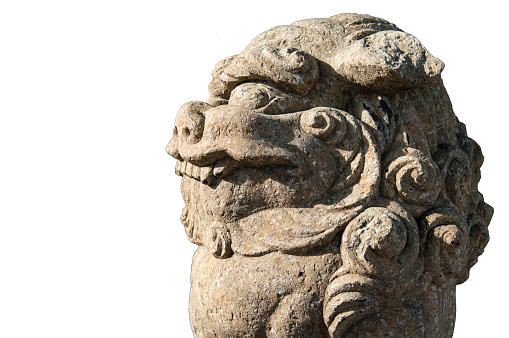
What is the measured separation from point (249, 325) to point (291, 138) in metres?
0.99

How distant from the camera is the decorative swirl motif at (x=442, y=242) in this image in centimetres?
500

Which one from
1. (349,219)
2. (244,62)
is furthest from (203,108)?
(349,219)

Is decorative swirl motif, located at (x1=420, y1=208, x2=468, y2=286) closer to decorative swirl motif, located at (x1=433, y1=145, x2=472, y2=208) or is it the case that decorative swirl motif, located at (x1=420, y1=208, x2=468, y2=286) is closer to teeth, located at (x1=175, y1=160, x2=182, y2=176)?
decorative swirl motif, located at (x1=433, y1=145, x2=472, y2=208)

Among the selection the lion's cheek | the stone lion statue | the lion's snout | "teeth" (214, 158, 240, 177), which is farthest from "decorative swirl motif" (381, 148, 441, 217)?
"teeth" (214, 158, 240, 177)

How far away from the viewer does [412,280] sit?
493 cm

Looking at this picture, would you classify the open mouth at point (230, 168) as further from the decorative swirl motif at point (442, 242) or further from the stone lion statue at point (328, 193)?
the decorative swirl motif at point (442, 242)

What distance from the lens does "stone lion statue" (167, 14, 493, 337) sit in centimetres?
488

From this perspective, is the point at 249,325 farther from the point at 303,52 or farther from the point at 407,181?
the point at 303,52

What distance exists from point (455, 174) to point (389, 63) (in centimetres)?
71

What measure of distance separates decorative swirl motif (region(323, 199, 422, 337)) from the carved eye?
2.63 ft

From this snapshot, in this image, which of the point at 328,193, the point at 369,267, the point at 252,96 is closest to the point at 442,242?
the point at 369,267

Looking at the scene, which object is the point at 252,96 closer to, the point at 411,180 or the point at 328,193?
the point at 328,193

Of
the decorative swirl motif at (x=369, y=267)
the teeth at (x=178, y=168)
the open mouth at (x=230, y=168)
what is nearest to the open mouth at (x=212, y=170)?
the open mouth at (x=230, y=168)

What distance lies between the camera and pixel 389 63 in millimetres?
5047
